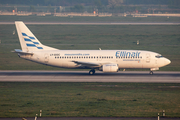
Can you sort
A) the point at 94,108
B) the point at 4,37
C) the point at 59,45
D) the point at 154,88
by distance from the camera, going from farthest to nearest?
the point at 4,37 → the point at 59,45 → the point at 154,88 → the point at 94,108

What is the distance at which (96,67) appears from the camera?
49.6 m

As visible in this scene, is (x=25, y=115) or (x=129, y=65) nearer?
(x=25, y=115)

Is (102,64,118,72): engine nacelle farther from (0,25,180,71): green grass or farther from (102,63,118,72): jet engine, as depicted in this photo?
(0,25,180,71): green grass

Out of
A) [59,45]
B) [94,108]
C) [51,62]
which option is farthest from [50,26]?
[94,108]

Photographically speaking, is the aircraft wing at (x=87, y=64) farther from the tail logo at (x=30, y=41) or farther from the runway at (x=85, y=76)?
the tail logo at (x=30, y=41)

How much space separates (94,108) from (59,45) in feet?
188

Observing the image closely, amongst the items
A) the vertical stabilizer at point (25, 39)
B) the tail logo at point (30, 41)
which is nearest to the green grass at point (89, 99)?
the vertical stabilizer at point (25, 39)

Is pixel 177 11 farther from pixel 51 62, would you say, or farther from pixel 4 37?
pixel 51 62

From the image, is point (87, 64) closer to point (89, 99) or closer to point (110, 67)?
point (110, 67)

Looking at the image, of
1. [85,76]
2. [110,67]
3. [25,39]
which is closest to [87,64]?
[85,76]

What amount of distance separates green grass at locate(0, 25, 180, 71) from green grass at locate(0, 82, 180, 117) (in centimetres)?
1786

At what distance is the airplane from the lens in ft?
162

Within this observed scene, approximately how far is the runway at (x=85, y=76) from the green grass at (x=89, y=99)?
122 inches

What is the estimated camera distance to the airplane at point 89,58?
49.3 m
